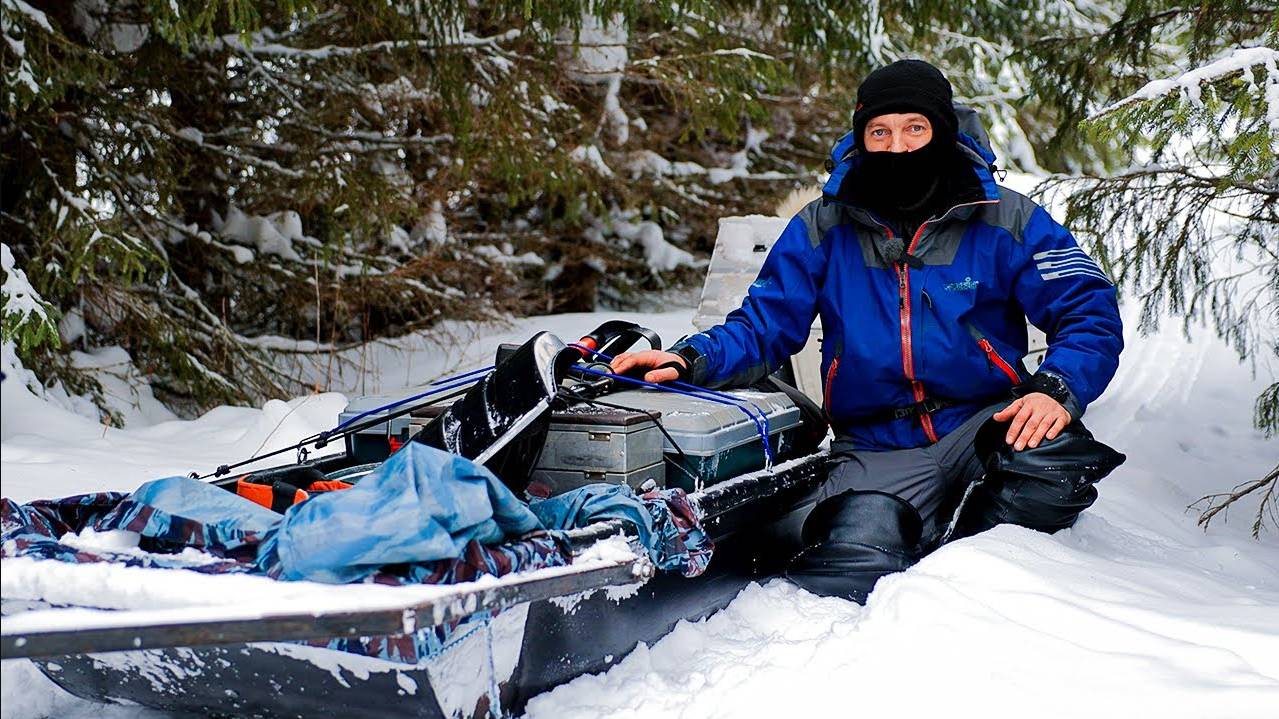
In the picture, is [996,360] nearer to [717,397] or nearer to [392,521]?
[717,397]

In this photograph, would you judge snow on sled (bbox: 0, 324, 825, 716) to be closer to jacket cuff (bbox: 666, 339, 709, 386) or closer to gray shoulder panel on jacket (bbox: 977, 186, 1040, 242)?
jacket cuff (bbox: 666, 339, 709, 386)

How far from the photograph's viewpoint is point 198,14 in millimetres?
4234

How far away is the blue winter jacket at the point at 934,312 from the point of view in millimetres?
3262

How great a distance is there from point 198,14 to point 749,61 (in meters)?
3.17

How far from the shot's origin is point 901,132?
132 inches

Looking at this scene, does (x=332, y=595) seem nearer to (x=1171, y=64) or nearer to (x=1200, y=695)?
(x=1200, y=695)

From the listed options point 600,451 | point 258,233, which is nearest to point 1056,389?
point 600,451

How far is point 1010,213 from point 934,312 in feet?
1.27

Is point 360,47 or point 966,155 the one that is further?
point 360,47

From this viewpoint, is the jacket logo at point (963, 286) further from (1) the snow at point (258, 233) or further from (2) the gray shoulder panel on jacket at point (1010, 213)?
(1) the snow at point (258, 233)

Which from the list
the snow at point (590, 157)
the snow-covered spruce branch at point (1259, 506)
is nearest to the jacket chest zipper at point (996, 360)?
the snow-covered spruce branch at point (1259, 506)

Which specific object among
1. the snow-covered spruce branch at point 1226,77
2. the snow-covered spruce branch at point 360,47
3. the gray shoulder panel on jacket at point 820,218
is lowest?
the gray shoulder panel on jacket at point 820,218

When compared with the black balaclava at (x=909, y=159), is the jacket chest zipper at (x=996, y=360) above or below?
below

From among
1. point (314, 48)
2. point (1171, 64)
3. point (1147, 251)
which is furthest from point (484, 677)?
point (314, 48)
